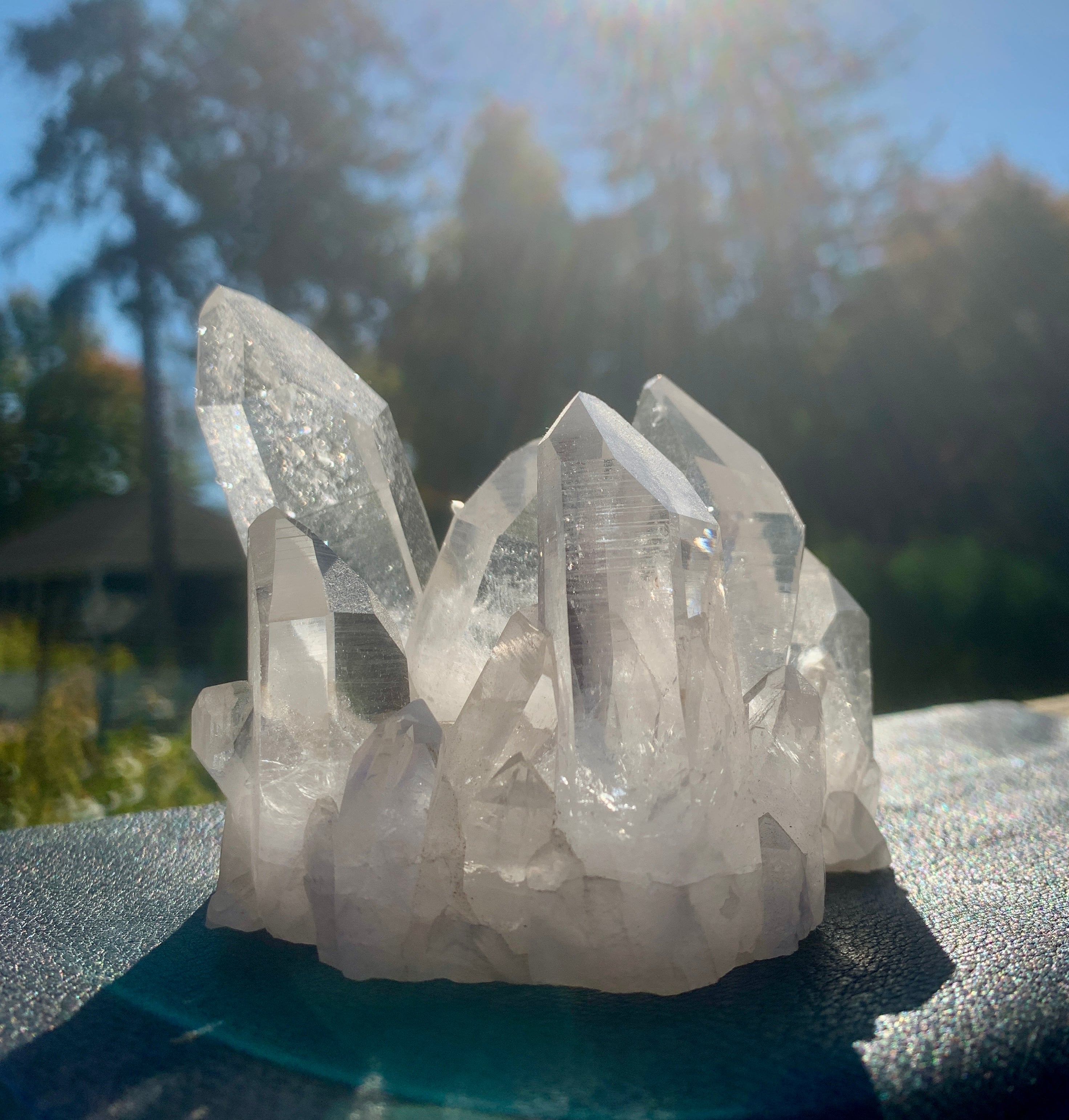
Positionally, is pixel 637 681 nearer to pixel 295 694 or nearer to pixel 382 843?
pixel 382 843

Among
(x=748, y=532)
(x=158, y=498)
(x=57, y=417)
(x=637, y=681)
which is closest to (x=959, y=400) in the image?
(x=158, y=498)

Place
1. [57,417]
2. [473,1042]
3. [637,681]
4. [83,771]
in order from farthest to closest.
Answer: [57,417] → [83,771] → [637,681] → [473,1042]

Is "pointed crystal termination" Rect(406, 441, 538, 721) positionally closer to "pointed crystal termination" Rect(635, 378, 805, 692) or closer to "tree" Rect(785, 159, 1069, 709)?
"pointed crystal termination" Rect(635, 378, 805, 692)

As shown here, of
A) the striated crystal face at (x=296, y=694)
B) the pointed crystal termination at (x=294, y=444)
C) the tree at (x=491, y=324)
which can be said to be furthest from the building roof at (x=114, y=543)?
the striated crystal face at (x=296, y=694)

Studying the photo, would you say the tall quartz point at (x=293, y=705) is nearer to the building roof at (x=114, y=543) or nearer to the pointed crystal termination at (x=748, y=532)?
the pointed crystal termination at (x=748, y=532)

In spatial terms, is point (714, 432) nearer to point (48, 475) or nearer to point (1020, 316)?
point (48, 475)

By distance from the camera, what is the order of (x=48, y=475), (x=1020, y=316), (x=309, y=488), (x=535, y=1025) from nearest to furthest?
(x=535, y=1025), (x=309, y=488), (x=48, y=475), (x=1020, y=316)

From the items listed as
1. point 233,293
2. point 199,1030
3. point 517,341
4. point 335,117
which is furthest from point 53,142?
point 199,1030
